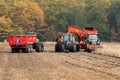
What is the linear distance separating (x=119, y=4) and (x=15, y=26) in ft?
104

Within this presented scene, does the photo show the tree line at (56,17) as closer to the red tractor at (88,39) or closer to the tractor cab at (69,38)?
the red tractor at (88,39)

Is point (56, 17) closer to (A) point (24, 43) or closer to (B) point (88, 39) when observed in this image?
(B) point (88, 39)

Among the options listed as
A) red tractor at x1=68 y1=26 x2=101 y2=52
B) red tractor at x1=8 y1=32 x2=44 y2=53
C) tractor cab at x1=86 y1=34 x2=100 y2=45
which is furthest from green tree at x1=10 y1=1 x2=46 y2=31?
red tractor at x1=8 y1=32 x2=44 y2=53

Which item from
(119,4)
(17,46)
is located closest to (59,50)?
(17,46)

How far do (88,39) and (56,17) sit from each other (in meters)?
68.0

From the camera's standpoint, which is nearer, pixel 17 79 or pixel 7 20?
pixel 17 79

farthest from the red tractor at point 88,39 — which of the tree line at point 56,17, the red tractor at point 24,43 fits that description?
the tree line at point 56,17

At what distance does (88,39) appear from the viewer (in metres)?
46.0

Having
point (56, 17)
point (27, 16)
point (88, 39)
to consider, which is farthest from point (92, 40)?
point (56, 17)

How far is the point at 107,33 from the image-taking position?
11006cm

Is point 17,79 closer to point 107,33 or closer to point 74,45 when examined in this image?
point 74,45

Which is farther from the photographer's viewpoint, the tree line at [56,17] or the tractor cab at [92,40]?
the tree line at [56,17]

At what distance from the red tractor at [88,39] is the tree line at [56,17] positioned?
2126 inches

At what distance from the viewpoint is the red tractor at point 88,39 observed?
4428 centimetres
